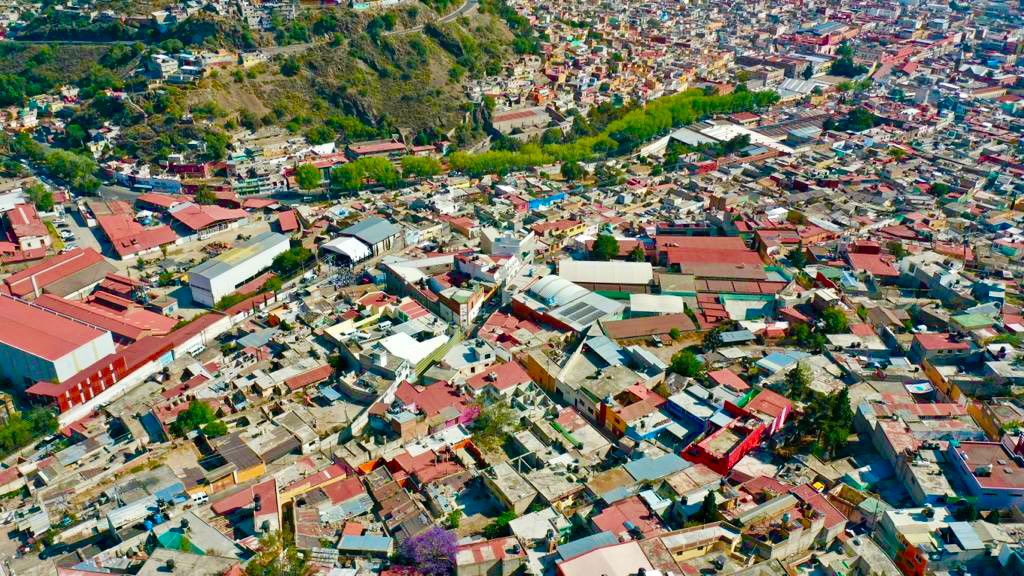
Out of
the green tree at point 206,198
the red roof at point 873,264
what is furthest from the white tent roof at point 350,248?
the red roof at point 873,264

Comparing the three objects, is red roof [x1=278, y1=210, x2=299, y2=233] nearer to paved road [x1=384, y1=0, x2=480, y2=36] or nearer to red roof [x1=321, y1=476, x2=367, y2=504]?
red roof [x1=321, y1=476, x2=367, y2=504]

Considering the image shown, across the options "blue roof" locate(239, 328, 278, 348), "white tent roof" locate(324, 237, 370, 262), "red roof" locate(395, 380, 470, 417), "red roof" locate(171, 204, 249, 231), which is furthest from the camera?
"red roof" locate(171, 204, 249, 231)

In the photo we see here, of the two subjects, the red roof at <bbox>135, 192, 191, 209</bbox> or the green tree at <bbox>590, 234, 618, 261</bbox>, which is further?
the red roof at <bbox>135, 192, 191, 209</bbox>

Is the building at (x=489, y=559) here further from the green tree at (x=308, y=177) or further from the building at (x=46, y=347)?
the green tree at (x=308, y=177)

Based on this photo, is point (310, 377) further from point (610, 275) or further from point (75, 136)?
point (75, 136)

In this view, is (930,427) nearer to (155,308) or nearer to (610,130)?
(155,308)

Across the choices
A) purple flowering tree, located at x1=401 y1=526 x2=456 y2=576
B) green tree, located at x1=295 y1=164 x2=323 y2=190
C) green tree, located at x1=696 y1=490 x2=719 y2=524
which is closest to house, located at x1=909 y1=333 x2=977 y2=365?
green tree, located at x1=696 y1=490 x2=719 y2=524

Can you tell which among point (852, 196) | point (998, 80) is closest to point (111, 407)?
point (852, 196)
